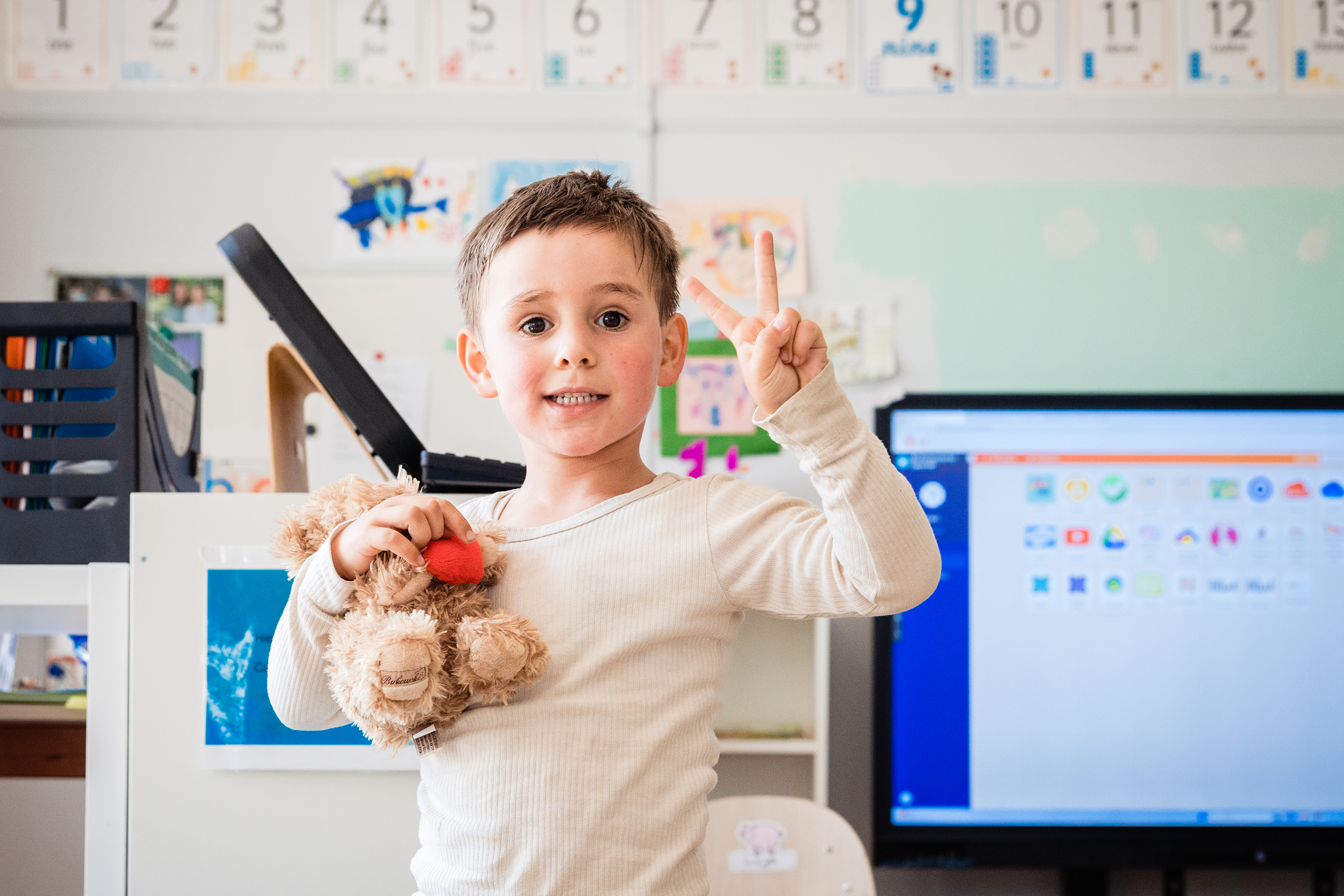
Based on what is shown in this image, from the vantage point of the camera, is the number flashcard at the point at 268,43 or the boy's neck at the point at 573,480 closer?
the boy's neck at the point at 573,480

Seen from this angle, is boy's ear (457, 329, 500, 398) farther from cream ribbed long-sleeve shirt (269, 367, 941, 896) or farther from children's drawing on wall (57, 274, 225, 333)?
children's drawing on wall (57, 274, 225, 333)

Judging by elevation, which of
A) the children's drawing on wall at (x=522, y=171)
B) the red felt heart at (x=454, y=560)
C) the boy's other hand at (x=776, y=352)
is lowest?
the red felt heart at (x=454, y=560)

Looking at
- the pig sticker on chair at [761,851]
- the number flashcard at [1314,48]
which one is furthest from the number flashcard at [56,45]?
the number flashcard at [1314,48]

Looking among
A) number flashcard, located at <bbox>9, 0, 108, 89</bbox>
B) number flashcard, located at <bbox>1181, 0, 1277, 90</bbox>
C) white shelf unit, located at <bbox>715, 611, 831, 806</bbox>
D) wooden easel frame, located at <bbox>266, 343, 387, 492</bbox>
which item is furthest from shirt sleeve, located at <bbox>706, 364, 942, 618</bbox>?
number flashcard, located at <bbox>9, 0, 108, 89</bbox>

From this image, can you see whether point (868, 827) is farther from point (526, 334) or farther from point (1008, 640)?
point (526, 334)

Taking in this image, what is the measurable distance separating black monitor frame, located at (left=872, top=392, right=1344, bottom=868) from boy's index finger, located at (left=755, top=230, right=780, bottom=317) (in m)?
0.61

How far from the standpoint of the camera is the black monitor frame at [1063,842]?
3.89 feet

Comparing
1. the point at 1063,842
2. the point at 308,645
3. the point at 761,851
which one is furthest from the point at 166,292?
the point at 1063,842

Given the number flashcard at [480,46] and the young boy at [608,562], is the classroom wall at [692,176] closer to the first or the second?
the number flashcard at [480,46]

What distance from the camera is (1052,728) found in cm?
121

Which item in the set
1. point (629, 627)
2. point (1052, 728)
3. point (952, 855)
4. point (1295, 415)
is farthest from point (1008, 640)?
point (629, 627)

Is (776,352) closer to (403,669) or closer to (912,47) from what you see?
(403,669)

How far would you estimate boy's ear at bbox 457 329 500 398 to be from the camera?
0.74 meters

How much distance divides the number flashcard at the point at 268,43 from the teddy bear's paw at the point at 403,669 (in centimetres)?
123
